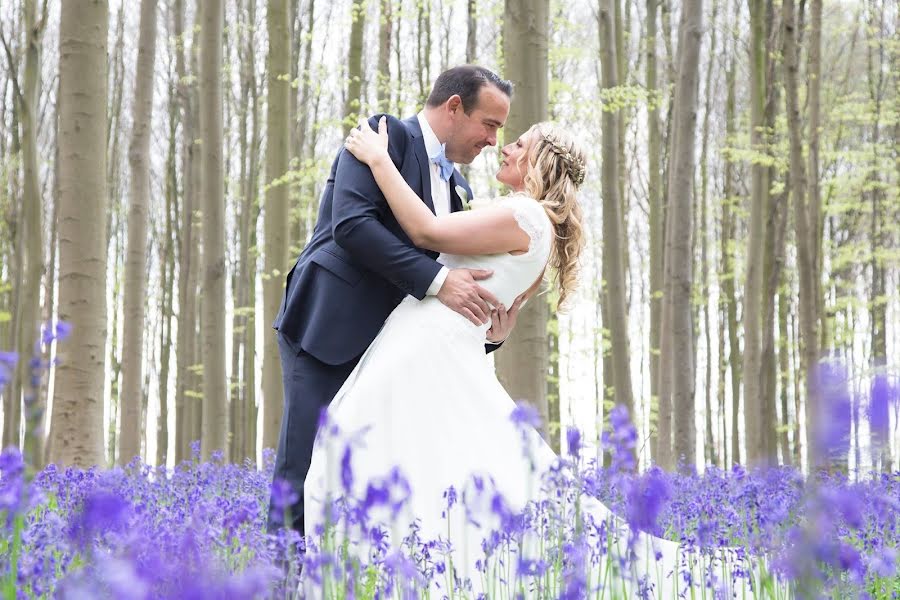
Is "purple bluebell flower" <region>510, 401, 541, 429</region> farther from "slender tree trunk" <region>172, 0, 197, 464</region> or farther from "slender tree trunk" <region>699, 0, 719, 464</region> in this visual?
"slender tree trunk" <region>699, 0, 719, 464</region>

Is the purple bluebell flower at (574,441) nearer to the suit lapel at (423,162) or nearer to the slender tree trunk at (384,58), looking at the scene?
the suit lapel at (423,162)

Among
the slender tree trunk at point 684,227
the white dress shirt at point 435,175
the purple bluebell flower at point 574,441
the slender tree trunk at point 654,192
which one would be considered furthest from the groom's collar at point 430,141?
the slender tree trunk at point 654,192

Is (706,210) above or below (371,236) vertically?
above

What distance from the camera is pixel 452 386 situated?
144 inches

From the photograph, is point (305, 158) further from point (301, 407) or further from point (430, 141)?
point (301, 407)

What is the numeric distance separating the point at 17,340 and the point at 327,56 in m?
12.2

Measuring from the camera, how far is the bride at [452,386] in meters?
3.42

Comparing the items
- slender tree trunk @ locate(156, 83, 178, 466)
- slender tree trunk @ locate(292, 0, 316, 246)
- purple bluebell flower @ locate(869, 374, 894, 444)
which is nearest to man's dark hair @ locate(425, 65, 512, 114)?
purple bluebell flower @ locate(869, 374, 894, 444)

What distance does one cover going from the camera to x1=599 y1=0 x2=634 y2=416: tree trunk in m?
11.6

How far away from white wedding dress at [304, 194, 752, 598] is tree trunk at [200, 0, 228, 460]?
21.5ft

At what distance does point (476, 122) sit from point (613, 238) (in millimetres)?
8215

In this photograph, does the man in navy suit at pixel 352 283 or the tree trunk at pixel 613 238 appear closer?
the man in navy suit at pixel 352 283

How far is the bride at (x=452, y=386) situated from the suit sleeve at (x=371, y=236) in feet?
Result: 0.24

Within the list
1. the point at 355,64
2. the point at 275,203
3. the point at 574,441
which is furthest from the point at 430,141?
the point at 355,64
